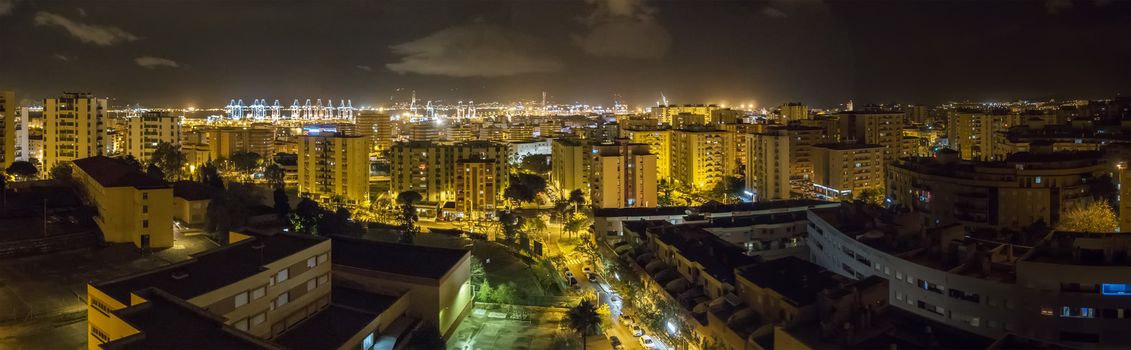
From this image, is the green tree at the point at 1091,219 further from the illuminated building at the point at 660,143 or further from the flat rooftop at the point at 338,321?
the illuminated building at the point at 660,143

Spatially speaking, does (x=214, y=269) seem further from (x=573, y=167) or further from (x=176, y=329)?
(x=573, y=167)

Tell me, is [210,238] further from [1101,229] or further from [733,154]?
[733,154]

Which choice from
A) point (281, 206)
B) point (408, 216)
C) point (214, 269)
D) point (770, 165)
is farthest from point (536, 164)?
point (214, 269)

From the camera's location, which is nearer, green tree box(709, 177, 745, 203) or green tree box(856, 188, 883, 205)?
green tree box(856, 188, 883, 205)

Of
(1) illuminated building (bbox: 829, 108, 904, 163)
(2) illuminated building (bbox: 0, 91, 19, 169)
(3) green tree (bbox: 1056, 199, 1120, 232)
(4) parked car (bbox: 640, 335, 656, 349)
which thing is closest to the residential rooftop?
(2) illuminated building (bbox: 0, 91, 19, 169)

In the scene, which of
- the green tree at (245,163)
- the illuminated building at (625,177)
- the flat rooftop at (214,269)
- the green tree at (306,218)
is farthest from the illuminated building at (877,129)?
the flat rooftop at (214,269)

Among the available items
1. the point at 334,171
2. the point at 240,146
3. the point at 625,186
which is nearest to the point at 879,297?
the point at 625,186

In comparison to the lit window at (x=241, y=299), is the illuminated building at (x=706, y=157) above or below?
above

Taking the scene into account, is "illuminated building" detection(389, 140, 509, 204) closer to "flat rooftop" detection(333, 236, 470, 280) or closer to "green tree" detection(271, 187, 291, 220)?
"green tree" detection(271, 187, 291, 220)
